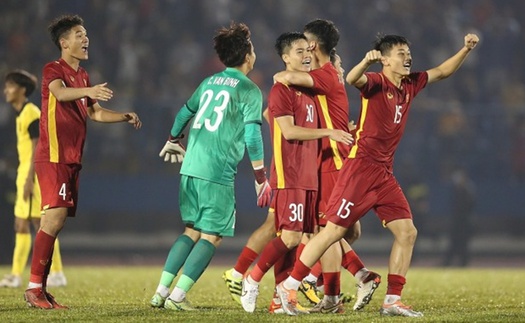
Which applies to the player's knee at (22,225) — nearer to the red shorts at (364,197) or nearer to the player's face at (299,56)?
the player's face at (299,56)

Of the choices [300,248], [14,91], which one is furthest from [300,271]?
[14,91]

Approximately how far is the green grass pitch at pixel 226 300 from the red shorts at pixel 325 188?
36.1 inches

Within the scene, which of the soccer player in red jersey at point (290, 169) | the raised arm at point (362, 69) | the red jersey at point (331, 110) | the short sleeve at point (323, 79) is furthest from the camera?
the red jersey at point (331, 110)

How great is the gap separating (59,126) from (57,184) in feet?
1.64

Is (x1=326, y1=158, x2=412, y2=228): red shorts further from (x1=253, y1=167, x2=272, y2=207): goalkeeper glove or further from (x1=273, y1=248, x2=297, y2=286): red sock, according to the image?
(x1=273, y1=248, x2=297, y2=286): red sock

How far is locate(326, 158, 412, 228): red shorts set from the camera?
9.05m

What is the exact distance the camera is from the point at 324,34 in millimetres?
9984

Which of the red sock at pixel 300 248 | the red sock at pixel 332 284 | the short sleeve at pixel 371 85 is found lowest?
the red sock at pixel 332 284

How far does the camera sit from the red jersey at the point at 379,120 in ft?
29.8

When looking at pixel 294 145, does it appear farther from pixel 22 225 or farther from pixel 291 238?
pixel 22 225

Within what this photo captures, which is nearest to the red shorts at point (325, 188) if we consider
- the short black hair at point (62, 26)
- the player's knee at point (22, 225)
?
the short black hair at point (62, 26)

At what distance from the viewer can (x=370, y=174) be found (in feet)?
29.8

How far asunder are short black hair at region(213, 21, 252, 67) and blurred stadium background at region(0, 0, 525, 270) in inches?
383

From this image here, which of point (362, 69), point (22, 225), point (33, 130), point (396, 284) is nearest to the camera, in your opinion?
point (362, 69)
